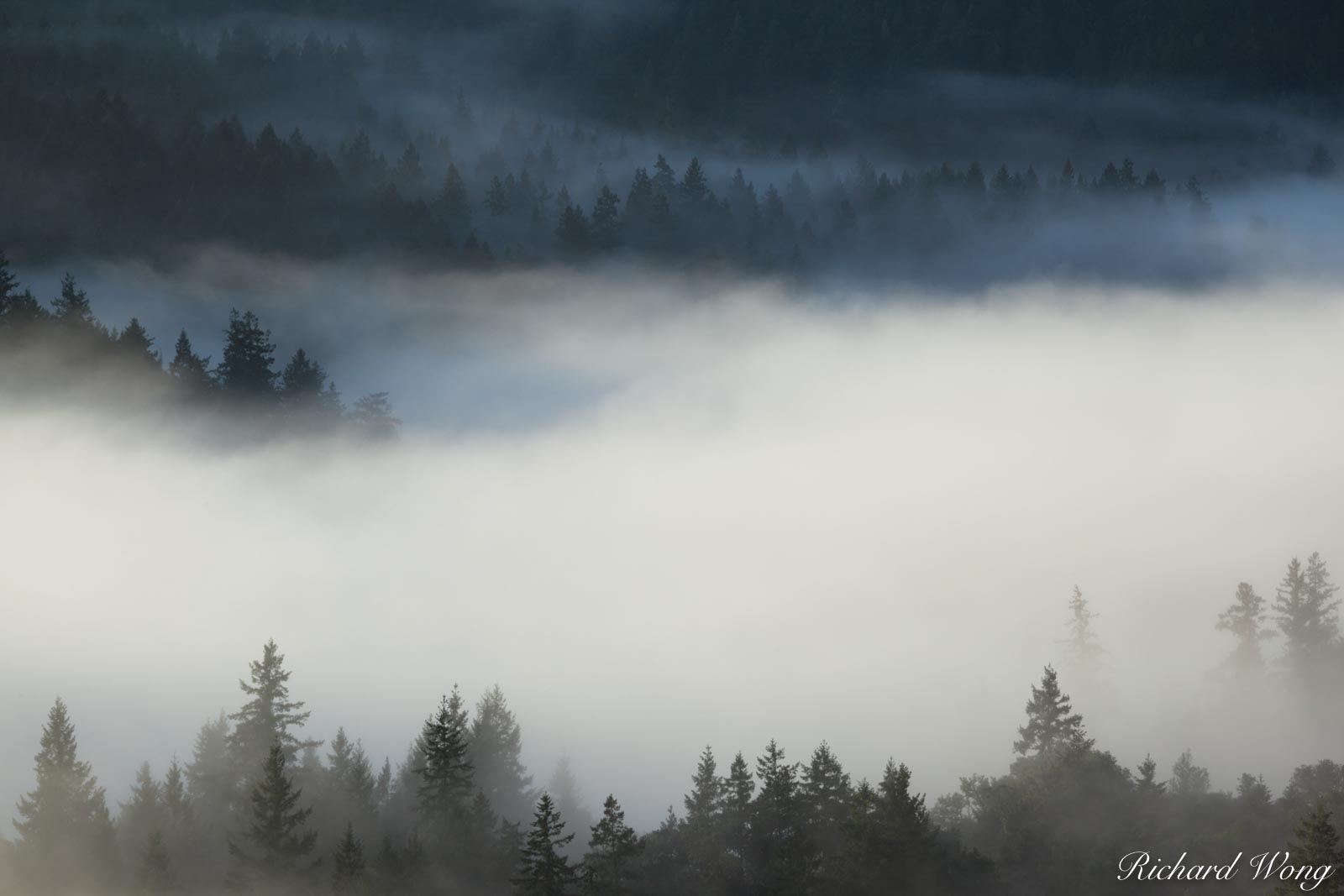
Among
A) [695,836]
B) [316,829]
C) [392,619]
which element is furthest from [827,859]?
[392,619]

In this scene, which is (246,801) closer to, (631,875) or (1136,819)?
(631,875)

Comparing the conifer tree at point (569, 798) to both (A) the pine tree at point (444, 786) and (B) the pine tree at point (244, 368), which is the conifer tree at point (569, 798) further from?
(B) the pine tree at point (244, 368)

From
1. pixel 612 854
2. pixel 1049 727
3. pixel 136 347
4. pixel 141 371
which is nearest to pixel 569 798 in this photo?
pixel 1049 727

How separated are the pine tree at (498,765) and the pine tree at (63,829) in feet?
75.4

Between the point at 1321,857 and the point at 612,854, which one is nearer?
the point at 1321,857

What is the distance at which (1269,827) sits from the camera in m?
72.0

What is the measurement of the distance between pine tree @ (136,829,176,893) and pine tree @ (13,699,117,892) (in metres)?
3.68

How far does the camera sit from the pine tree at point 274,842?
243ft

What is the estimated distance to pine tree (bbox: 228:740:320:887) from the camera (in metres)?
74.2

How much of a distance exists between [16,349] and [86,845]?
300ft

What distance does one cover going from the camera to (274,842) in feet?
245

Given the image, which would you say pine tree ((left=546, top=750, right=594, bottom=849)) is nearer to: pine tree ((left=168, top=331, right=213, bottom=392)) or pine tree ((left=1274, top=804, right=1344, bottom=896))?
pine tree ((left=168, top=331, right=213, bottom=392))

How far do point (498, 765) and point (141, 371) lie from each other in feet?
252

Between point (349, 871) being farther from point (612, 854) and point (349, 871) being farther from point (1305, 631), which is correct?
point (1305, 631)
